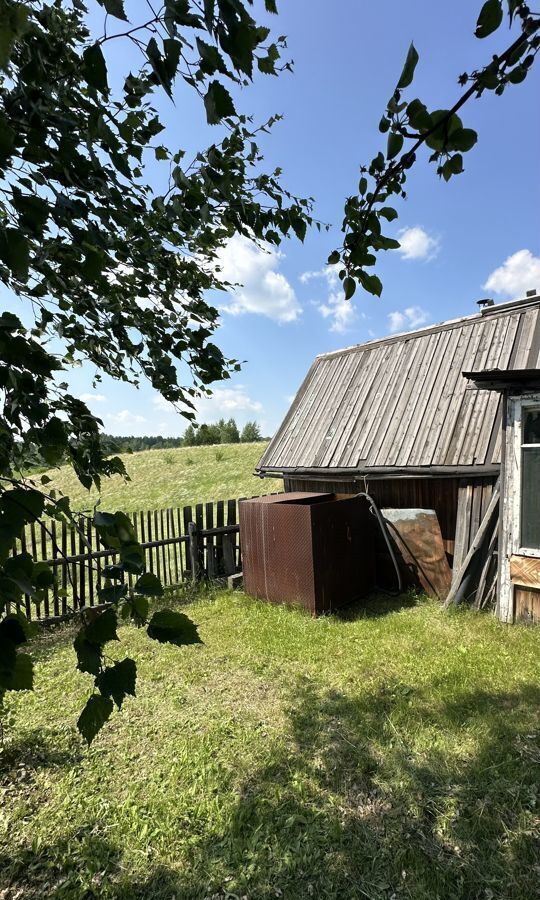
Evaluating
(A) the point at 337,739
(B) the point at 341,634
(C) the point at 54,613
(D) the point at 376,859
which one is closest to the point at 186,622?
(D) the point at 376,859

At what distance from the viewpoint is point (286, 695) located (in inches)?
177

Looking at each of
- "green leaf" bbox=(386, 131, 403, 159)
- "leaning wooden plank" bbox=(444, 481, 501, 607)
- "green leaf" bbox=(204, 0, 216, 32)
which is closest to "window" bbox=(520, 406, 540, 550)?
"leaning wooden plank" bbox=(444, 481, 501, 607)

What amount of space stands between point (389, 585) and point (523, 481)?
296 centimetres

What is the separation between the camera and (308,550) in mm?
6488

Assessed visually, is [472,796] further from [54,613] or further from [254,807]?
[54,613]

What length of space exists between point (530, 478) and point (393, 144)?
5.70 m

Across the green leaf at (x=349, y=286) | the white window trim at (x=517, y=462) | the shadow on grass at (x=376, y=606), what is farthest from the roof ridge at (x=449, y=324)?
the green leaf at (x=349, y=286)

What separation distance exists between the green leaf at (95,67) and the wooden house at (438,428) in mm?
5306

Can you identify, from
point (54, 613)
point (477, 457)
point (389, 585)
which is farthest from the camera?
point (389, 585)

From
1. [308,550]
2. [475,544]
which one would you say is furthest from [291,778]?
[475,544]

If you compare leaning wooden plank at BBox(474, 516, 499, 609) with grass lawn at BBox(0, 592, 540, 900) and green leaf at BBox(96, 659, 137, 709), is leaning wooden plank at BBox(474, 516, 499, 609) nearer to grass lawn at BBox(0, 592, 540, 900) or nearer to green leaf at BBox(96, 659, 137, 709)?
grass lawn at BBox(0, 592, 540, 900)

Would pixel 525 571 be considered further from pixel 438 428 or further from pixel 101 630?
pixel 101 630

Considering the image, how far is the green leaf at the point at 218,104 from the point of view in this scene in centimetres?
104

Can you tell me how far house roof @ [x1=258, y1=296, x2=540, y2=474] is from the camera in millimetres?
6875
